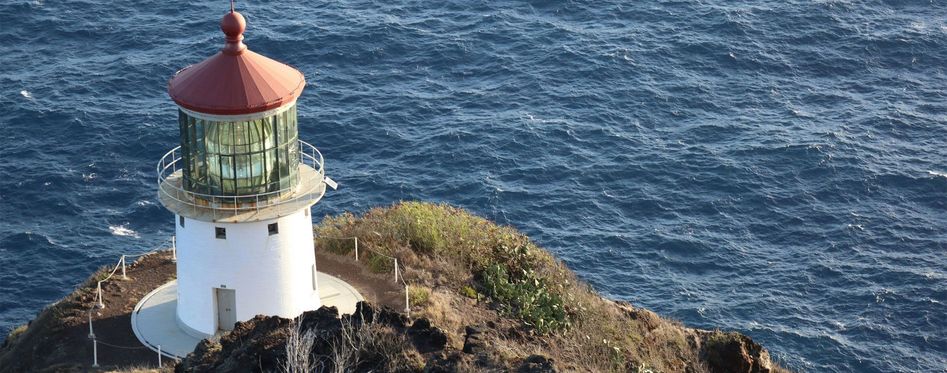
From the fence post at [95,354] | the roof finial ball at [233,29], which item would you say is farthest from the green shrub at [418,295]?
the roof finial ball at [233,29]

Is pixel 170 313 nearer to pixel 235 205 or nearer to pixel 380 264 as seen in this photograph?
pixel 235 205

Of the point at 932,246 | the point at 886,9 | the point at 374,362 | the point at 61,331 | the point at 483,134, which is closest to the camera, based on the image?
the point at 374,362

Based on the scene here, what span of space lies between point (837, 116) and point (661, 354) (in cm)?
3714

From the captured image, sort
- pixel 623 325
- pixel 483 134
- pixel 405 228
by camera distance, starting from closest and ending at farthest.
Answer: pixel 623 325 → pixel 405 228 → pixel 483 134

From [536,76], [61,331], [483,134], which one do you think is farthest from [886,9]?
[61,331]

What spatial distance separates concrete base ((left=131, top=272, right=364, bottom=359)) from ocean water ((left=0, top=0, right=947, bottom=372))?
18.7 metres

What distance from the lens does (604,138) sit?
72562mm

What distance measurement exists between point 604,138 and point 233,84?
129 feet

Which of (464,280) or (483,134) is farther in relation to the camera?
(483,134)

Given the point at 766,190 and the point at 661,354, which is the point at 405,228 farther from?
the point at 766,190

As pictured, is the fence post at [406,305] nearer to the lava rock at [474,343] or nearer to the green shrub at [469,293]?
the green shrub at [469,293]

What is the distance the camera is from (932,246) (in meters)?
64.1

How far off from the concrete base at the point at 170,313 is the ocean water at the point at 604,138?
61.4 ft

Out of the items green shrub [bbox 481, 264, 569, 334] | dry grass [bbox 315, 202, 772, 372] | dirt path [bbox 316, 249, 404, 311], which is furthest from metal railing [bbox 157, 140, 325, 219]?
green shrub [bbox 481, 264, 569, 334]
